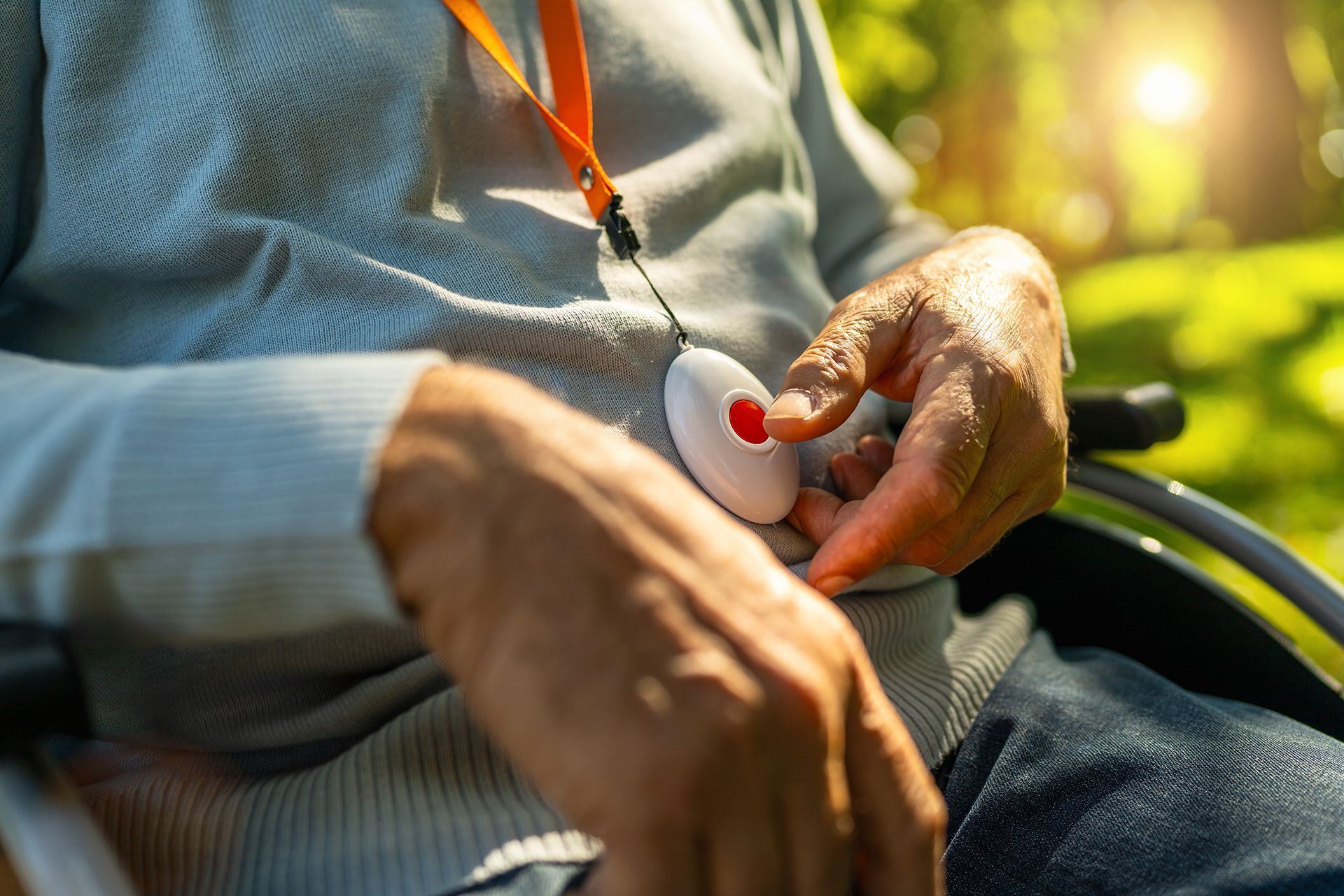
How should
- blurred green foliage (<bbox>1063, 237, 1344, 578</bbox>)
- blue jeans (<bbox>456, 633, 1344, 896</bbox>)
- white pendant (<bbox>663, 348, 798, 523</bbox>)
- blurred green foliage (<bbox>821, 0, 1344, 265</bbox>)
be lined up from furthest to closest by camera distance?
1. blurred green foliage (<bbox>821, 0, 1344, 265</bbox>)
2. blurred green foliage (<bbox>1063, 237, 1344, 578</bbox>)
3. white pendant (<bbox>663, 348, 798, 523</bbox>)
4. blue jeans (<bbox>456, 633, 1344, 896</bbox>)

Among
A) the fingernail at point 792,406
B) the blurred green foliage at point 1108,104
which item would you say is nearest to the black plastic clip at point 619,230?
the fingernail at point 792,406

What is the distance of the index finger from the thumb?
0.07 m

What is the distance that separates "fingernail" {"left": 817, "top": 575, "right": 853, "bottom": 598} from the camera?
788 millimetres

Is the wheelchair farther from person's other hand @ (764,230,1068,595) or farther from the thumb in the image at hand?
the thumb

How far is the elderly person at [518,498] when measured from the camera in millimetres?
507

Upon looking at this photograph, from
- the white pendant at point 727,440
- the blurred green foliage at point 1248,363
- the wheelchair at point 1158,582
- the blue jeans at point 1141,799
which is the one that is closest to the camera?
the blue jeans at point 1141,799

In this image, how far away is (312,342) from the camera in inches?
32.0

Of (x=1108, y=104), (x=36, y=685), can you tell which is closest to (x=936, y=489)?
(x=36, y=685)

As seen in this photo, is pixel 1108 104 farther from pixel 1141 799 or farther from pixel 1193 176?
pixel 1141 799

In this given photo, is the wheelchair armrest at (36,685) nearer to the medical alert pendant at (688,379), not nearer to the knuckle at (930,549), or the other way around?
the medical alert pendant at (688,379)

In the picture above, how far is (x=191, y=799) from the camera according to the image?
680 mm

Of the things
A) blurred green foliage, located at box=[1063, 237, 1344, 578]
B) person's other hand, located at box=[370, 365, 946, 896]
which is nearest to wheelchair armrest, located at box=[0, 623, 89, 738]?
person's other hand, located at box=[370, 365, 946, 896]

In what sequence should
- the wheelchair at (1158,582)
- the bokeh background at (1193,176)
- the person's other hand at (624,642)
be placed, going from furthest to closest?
1. the bokeh background at (1193,176)
2. the wheelchair at (1158,582)
3. the person's other hand at (624,642)

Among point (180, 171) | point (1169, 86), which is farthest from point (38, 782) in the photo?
point (1169, 86)
